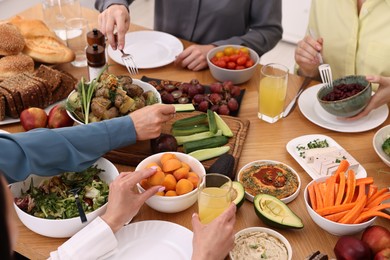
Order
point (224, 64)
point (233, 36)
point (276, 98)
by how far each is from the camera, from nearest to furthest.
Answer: point (276, 98), point (224, 64), point (233, 36)

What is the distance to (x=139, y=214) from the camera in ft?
5.09

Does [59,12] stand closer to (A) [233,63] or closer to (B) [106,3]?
(B) [106,3]

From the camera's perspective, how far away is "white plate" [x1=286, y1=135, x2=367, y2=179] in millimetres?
1666

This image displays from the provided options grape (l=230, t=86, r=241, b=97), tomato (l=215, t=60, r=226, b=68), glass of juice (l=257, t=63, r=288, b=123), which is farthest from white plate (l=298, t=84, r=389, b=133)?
tomato (l=215, t=60, r=226, b=68)

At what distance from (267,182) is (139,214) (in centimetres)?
42

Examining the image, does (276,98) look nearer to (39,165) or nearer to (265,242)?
(265,242)

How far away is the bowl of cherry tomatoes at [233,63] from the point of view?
213 centimetres

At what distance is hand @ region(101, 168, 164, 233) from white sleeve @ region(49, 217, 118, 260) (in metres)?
0.04

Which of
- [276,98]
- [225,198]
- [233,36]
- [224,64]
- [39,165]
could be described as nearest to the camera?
[225,198]

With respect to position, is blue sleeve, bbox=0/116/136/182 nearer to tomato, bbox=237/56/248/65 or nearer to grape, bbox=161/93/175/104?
grape, bbox=161/93/175/104

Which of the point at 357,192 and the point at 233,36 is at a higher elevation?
the point at 357,192

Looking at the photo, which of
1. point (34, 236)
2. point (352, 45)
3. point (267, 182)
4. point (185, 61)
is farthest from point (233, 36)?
point (34, 236)

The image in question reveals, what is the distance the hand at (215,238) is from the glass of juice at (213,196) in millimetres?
48

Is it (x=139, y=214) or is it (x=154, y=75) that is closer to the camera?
(x=139, y=214)
